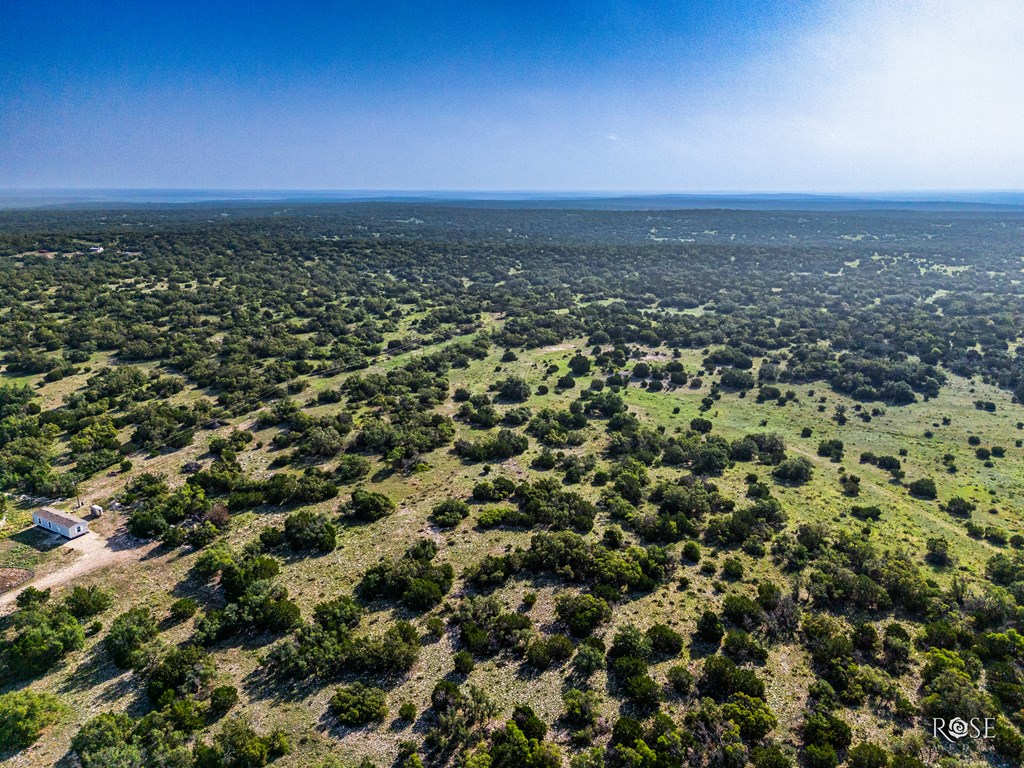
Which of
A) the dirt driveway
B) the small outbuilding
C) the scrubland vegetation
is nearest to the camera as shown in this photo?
the scrubland vegetation

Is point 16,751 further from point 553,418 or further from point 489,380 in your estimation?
point 489,380

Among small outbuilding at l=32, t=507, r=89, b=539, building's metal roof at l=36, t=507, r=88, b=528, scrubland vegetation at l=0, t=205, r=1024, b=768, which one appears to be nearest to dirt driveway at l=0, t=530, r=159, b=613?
small outbuilding at l=32, t=507, r=89, b=539

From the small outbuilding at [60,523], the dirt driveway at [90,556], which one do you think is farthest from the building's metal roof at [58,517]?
the dirt driveway at [90,556]

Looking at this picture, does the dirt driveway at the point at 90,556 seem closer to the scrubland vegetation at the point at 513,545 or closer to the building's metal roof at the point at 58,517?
the scrubland vegetation at the point at 513,545

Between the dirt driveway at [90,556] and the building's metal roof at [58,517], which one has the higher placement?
the building's metal roof at [58,517]

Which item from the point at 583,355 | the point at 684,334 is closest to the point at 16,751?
the point at 583,355

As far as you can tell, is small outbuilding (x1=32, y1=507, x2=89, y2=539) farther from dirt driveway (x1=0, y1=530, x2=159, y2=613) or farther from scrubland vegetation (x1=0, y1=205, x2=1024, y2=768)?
scrubland vegetation (x1=0, y1=205, x2=1024, y2=768)

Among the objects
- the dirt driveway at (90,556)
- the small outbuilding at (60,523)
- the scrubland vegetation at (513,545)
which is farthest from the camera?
the small outbuilding at (60,523)

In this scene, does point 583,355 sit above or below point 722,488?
above
